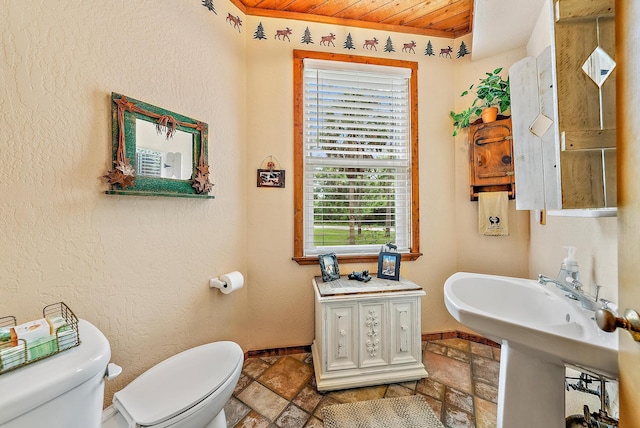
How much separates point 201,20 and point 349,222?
1753 mm

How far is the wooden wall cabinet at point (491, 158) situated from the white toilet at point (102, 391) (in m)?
2.15

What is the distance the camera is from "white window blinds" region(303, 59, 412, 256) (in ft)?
6.47

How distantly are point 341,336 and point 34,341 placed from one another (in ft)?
4.65

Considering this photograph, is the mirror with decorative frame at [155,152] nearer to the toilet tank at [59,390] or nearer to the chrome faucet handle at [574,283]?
the toilet tank at [59,390]

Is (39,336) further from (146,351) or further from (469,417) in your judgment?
(469,417)

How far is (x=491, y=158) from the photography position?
Answer: 73.1 inches

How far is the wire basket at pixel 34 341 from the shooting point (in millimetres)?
612

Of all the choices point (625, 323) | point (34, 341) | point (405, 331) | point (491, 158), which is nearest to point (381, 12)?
point (491, 158)

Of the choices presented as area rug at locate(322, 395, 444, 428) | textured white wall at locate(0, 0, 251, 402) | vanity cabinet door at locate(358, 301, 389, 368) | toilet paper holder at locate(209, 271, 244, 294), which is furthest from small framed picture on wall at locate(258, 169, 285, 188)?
area rug at locate(322, 395, 444, 428)

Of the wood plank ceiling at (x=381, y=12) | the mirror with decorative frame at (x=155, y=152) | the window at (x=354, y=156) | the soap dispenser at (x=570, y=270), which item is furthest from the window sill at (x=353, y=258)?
the wood plank ceiling at (x=381, y=12)

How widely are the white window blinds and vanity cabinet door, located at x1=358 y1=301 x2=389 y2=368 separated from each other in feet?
1.68

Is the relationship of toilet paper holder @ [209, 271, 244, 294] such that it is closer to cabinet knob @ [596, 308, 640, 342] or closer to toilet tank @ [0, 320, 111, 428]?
toilet tank @ [0, 320, 111, 428]

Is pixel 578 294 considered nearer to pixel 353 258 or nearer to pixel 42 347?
pixel 353 258

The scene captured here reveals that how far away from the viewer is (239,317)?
5.94 ft
